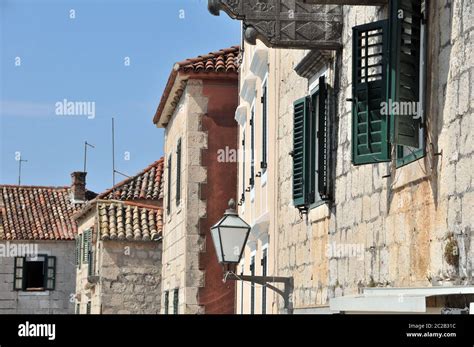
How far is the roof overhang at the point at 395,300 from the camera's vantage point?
7164mm

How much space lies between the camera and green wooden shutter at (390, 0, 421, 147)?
8.61 m

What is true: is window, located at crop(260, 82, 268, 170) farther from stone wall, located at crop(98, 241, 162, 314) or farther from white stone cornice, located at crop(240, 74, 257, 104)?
stone wall, located at crop(98, 241, 162, 314)

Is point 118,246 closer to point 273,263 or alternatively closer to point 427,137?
point 273,263

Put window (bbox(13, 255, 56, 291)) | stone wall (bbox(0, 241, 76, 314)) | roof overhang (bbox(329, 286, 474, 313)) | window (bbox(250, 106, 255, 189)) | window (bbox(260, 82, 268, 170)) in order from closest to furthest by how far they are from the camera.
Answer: roof overhang (bbox(329, 286, 474, 313))
window (bbox(260, 82, 268, 170))
window (bbox(250, 106, 255, 189))
stone wall (bbox(0, 241, 76, 314))
window (bbox(13, 255, 56, 291))

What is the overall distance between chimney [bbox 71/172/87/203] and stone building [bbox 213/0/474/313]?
3556 centimetres

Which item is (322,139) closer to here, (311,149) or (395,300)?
(311,149)

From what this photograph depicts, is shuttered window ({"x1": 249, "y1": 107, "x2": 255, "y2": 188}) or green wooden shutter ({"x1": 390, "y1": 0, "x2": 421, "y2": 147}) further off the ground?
shuttered window ({"x1": 249, "y1": 107, "x2": 255, "y2": 188})

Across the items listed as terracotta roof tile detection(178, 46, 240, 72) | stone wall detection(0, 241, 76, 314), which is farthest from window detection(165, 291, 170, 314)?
stone wall detection(0, 241, 76, 314)

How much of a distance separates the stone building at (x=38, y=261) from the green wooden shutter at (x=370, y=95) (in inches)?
1473

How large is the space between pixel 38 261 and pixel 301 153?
35.9 meters

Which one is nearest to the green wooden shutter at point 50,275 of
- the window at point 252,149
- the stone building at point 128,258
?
the stone building at point 128,258

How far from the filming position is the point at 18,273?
156ft

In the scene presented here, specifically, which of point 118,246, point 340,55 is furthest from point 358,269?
point 118,246
